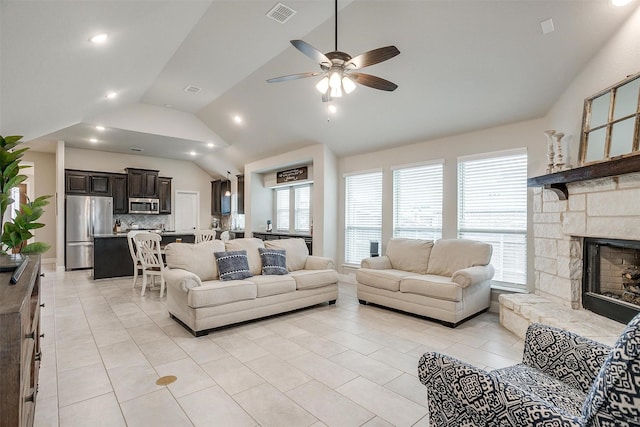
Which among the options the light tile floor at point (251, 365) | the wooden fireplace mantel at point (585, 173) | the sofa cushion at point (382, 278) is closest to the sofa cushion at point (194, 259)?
the light tile floor at point (251, 365)

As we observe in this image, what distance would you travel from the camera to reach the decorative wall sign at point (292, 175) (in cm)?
751

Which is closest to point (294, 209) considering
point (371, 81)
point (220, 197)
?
point (220, 197)

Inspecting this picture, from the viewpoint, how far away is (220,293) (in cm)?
359

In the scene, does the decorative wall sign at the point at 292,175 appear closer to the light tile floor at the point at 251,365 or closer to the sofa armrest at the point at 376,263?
the sofa armrest at the point at 376,263

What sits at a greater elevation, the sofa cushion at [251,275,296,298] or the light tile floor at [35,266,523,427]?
the sofa cushion at [251,275,296,298]

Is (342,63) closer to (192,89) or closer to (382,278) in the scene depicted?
(382,278)

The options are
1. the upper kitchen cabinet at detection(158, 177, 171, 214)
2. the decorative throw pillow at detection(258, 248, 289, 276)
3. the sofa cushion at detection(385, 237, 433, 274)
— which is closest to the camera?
the decorative throw pillow at detection(258, 248, 289, 276)

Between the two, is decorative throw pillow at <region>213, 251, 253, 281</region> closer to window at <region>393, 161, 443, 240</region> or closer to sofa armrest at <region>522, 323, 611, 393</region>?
window at <region>393, 161, 443, 240</region>

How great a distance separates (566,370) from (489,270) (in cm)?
277

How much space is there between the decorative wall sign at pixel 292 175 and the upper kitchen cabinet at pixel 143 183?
372cm

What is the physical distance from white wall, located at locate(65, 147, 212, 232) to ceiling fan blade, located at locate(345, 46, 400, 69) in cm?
852

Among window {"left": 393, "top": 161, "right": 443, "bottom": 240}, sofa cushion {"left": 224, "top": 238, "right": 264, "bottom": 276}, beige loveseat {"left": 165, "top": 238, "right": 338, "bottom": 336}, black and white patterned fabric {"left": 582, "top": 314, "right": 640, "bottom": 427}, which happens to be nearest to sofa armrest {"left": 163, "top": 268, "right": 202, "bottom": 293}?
beige loveseat {"left": 165, "top": 238, "right": 338, "bottom": 336}

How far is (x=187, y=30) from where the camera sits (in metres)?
3.89

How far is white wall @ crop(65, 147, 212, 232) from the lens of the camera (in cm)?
844
